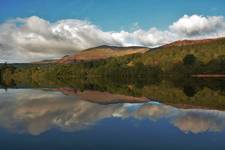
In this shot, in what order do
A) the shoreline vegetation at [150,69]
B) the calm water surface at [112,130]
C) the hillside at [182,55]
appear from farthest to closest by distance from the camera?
1. the hillside at [182,55]
2. the shoreline vegetation at [150,69]
3. the calm water surface at [112,130]

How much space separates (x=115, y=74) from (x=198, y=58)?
123 feet

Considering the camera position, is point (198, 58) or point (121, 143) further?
point (198, 58)

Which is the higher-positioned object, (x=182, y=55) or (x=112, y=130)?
(x=182, y=55)

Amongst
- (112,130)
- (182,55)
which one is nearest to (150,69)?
(182,55)

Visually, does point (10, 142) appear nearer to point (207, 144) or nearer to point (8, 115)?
point (207, 144)

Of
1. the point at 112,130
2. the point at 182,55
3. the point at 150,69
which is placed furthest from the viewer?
the point at 182,55

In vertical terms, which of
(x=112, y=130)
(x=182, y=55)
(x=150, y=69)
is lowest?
(x=112, y=130)

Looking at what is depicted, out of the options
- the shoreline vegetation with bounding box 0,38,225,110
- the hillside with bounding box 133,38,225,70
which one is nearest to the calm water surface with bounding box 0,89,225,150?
the shoreline vegetation with bounding box 0,38,225,110

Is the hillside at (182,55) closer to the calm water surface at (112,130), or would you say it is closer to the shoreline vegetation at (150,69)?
the shoreline vegetation at (150,69)

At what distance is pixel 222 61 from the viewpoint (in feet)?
Result: 438

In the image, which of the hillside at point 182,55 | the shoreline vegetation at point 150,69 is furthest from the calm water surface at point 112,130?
the hillside at point 182,55

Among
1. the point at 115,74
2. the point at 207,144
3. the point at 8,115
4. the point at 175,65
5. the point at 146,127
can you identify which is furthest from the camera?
the point at 115,74

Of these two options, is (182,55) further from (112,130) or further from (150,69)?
(112,130)

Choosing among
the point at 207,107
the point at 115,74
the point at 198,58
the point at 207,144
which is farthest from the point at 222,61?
the point at 207,144
